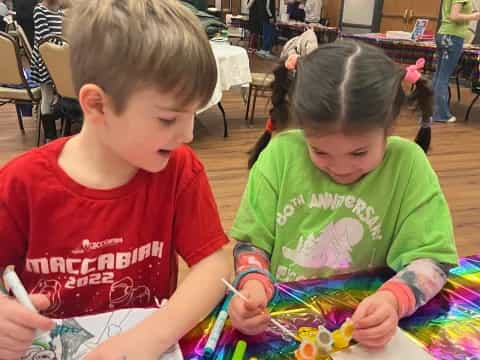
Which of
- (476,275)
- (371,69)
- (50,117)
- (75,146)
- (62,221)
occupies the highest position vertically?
(371,69)

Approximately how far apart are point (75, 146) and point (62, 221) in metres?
0.13

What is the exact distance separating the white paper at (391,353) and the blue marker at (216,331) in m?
0.17

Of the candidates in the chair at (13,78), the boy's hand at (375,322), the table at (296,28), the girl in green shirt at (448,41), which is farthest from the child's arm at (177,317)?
the table at (296,28)

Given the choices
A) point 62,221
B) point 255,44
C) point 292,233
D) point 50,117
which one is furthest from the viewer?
point 255,44

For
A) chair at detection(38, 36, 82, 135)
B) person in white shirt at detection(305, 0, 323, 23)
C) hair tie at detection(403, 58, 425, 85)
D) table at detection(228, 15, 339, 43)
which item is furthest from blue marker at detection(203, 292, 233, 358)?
person in white shirt at detection(305, 0, 323, 23)

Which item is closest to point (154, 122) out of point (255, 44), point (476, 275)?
point (476, 275)

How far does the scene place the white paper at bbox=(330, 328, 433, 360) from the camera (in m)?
0.70

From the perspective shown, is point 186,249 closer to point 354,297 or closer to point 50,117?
point 354,297

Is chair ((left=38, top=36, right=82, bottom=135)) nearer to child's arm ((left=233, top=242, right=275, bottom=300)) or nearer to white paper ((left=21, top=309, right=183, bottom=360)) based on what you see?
child's arm ((left=233, top=242, right=275, bottom=300))

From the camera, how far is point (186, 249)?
2.85ft

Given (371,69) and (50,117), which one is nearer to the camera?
(371,69)

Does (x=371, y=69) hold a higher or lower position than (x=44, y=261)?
higher

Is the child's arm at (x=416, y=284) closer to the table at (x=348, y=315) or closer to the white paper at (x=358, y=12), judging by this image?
the table at (x=348, y=315)

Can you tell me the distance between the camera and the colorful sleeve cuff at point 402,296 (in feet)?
2.59
